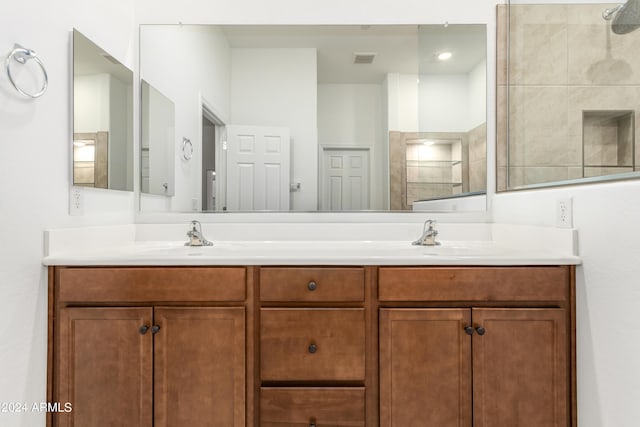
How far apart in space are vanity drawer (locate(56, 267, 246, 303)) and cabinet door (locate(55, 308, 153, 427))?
0.05m

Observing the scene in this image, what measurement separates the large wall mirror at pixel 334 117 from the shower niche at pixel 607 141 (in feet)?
1.40

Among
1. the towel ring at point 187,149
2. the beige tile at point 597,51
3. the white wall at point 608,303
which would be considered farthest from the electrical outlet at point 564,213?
the towel ring at point 187,149

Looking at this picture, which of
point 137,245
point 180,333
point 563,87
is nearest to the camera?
point 180,333

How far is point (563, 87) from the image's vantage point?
5.32ft

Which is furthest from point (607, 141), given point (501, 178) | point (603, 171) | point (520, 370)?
point (520, 370)

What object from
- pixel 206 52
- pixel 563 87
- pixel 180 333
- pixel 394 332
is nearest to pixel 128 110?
pixel 206 52

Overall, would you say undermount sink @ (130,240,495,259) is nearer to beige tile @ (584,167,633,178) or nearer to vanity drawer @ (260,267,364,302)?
vanity drawer @ (260,267,364,302)

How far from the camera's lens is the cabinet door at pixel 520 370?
1236 mm

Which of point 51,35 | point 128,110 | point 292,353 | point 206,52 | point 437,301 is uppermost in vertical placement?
point 206,52

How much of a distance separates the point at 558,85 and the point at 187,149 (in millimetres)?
1734

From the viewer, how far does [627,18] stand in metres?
1.44

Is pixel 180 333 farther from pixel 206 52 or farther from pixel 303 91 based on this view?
pixel 206 52

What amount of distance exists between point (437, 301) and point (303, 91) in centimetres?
113

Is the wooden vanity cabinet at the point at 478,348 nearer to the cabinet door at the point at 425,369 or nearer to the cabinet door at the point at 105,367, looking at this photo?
the cabinet door at the point at 425,369
